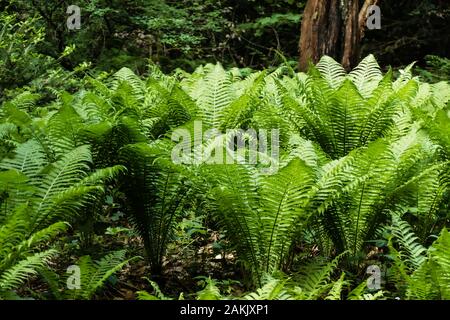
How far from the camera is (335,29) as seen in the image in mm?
5906

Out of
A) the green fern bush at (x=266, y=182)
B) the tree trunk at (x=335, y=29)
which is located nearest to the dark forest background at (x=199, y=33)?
the tree trunk at (x=335, y=29)

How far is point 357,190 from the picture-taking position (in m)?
2.90

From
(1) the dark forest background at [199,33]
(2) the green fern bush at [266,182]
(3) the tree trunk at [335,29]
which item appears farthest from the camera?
(1) the dark forest background at [199,33]

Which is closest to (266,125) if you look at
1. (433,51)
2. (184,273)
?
(184,273)

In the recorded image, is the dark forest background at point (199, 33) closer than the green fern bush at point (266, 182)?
No

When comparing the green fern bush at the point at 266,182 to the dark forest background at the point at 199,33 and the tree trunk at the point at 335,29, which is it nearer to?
the tree trunk at the point at 335,29

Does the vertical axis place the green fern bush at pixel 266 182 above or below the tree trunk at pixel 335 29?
below

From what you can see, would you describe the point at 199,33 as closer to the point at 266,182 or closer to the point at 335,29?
the point at 335,29

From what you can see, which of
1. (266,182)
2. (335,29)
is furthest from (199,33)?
(266,182)

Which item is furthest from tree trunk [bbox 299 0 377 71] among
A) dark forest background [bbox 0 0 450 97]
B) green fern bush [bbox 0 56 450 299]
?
green fern bush [bbox 0 56 450 299]

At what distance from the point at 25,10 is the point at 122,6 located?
1354 mm

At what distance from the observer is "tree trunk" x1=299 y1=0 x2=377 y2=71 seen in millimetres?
5848

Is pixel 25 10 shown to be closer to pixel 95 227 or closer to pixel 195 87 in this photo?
pixel 195 87

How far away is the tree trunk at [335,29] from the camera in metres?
5.85
